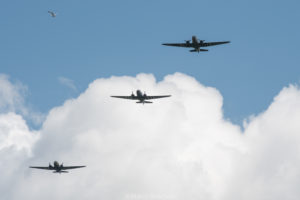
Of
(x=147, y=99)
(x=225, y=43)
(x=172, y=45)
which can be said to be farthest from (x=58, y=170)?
(x=225, y=43)

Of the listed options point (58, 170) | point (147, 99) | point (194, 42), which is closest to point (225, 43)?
point (194, 42)

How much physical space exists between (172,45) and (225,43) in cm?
1362

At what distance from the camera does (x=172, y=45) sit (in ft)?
405

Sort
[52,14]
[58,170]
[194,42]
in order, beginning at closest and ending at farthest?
[52,14]
[194,42]
[58,170]

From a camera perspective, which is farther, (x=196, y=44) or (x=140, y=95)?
(x=140, y=95)

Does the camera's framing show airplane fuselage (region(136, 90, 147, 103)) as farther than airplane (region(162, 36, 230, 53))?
Yes

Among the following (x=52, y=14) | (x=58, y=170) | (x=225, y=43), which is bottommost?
(x=58, y=170)

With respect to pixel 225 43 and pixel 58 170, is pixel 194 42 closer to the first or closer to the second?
pixel 225 43

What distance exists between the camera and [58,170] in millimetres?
148625

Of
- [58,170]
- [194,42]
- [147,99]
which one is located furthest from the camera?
[58,170]

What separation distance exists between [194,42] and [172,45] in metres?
7.10

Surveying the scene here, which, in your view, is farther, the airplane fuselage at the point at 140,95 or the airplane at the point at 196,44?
the airplane fuselage at the point at 140,95

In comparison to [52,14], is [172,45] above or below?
above

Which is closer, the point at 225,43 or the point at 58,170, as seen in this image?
the point at 225,43
